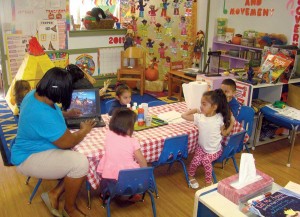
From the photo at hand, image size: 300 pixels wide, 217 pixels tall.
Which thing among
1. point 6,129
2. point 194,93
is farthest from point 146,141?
point 6,129

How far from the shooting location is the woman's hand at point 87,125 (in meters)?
2.41

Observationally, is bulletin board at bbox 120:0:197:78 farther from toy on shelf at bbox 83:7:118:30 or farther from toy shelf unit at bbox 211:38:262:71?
toy shelf unit at bbox 211:38:262:71

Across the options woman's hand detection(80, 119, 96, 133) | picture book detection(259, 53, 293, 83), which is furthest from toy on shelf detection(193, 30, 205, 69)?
woman's hand detection(80, 119, 96, 133)

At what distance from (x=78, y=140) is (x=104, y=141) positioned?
0.22 metres

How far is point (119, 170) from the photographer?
220 centimetres

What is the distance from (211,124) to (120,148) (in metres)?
0.92

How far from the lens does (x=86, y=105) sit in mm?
2771

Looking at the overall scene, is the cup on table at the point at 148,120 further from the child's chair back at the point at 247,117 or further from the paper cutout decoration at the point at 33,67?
the paper cutout decoration at the point at 33,67

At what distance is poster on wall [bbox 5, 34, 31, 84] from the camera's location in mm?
5352

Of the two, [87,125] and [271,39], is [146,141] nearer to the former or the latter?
[87,125]

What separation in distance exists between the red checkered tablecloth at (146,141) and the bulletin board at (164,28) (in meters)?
3.38

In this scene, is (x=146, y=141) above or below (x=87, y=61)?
below

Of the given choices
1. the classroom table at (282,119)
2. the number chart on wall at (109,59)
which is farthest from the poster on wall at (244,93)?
the number chart on wall at (109,59)

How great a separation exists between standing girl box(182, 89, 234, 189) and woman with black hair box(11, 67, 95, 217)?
103 cm
